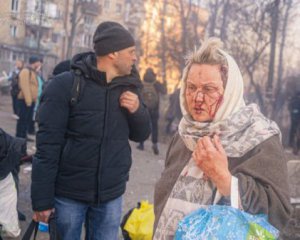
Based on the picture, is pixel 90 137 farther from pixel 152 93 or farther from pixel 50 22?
pixel 50 22

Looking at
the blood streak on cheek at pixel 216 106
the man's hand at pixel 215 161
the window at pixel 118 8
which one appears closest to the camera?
the man's hand at pixel 215 161

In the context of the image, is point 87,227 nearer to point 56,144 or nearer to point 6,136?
point 56,144

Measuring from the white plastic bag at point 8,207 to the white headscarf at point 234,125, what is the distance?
2877mm

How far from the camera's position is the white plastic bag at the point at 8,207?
440 centimetres

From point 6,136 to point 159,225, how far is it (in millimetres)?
2584

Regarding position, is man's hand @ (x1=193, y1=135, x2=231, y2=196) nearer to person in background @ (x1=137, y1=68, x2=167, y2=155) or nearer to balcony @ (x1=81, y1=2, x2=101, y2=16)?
person in background @ (x1=137, y1=68, x2=167, y2=155)

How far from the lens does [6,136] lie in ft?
14.2

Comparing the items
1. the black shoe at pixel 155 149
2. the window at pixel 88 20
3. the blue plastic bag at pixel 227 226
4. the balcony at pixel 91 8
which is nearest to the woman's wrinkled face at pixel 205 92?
the blue plastic bag at pixel 227 226

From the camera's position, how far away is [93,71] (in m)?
2.87

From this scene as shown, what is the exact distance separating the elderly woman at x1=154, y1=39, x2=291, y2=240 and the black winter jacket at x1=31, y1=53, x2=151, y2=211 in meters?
0.83

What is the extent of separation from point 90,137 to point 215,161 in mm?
1189

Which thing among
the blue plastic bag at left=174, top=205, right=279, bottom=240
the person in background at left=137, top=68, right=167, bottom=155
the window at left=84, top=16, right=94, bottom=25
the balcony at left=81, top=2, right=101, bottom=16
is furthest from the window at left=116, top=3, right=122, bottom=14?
the blue plastic bag at left=174, top=205, right=279, bottom=240

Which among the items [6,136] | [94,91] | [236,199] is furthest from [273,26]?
[236,199]

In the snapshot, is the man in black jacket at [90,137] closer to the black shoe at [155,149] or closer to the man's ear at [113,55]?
the man's ear at [113,55]
